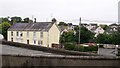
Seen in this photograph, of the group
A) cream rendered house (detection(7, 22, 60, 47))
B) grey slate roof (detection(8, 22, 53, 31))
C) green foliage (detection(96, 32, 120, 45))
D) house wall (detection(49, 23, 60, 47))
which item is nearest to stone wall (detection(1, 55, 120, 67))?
cream rendered house (detection(7, 22, 60, 47))

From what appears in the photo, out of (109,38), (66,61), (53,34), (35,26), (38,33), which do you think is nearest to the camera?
(66,61)

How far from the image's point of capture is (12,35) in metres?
35.1

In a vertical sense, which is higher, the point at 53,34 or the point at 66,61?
the point at 53,34

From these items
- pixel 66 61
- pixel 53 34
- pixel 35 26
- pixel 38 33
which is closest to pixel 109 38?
pixel 53 34

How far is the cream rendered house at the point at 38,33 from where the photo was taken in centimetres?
3017

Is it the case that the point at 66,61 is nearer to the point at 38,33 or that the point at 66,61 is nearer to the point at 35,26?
the point at 38,33

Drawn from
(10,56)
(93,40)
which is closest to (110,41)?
(93,40)

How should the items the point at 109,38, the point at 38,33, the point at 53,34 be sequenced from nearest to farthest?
the point at 53,34
the point at 38,33
the point at 109,38

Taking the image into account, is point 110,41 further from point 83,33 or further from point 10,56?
point 10,56

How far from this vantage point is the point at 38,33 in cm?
3092

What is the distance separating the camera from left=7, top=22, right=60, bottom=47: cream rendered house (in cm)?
3017

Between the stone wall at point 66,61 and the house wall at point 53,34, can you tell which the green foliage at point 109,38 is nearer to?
the house wall at point 53,34

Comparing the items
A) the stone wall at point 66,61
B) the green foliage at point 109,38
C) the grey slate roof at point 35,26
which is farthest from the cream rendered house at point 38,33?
the stone wall at point 66,61

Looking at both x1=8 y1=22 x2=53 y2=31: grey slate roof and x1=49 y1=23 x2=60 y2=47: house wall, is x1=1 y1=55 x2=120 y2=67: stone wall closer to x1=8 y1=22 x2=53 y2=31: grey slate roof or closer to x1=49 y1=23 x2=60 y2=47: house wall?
x1=8 y1=22 x2=53 y2=31: grey slate roof
